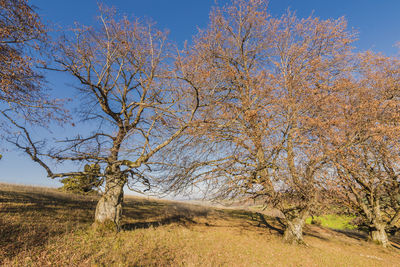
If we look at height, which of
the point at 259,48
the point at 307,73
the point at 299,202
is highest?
the point at 259,48

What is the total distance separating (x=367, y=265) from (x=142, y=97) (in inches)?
505

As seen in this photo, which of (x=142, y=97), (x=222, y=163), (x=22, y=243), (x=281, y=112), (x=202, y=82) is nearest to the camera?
(x=22, y=243)

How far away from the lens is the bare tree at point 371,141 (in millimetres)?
8938

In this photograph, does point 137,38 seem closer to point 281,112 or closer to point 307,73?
point 281,112

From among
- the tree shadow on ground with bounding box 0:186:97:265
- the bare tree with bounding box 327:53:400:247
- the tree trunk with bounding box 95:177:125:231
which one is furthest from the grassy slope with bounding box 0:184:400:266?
the bare tree with bounding box 327:53:400:247

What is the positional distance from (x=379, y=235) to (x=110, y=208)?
1772 centimetres

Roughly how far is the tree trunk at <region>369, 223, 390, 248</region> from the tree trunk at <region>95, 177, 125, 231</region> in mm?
17154

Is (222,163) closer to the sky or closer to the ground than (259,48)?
closer to the ground

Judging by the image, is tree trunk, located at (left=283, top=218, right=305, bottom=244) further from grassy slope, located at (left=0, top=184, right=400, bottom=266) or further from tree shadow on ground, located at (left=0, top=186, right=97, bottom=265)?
tree shadow on ground, located at (left=0, top=186, right=97, bottom=265)

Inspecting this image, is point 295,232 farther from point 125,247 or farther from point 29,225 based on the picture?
point 29,225

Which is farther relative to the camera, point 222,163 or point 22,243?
point 222,163

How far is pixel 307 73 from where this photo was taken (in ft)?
33.6

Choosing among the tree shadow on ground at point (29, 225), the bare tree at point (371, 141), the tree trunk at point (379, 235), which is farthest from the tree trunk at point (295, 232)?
the tree shadow on ground at point (29, 225)

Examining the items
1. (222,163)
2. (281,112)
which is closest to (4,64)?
(222,163)
